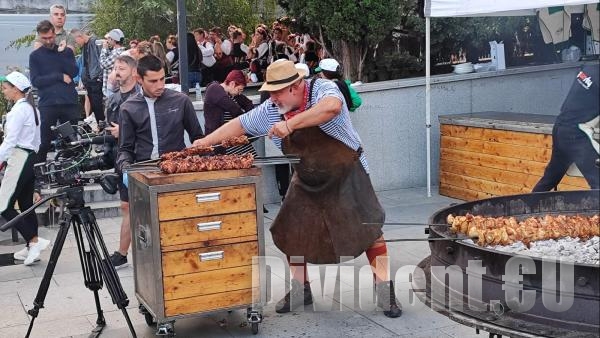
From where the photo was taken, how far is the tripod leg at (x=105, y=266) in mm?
5027

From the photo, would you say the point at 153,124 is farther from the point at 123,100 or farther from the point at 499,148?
the point at 499,148

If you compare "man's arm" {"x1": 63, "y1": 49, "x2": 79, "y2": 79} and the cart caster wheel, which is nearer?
the cart caster wheel

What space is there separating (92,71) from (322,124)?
22.6 ft

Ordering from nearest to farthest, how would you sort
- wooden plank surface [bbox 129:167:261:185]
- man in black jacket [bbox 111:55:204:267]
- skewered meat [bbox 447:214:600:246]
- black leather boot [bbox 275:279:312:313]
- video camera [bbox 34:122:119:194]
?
1. skewered meat [bbox 447:214:600:246]
2. wooden plank surface [bbox 129:167:261:185]
3. video camera [bbox 34:122:119:194]
4. black leather boot [bbox 275:279:312:313]
5. man in black jacket [bbox 111:55:204:267]

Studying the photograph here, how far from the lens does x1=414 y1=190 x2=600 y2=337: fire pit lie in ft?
10.4

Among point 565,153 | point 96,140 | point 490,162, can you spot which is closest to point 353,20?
point 490,162

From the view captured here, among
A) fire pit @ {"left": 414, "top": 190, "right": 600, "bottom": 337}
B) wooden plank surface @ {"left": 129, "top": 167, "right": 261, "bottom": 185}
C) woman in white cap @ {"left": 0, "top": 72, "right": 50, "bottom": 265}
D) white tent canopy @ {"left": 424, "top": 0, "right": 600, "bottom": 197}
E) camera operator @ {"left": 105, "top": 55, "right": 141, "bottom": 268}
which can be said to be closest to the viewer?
fire pit @ {"left": 414, "top": 190, "right": 600, "bottom": 337}

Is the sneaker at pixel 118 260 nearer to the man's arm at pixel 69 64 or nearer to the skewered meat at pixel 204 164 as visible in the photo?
the skewered meat at pixel 204 164

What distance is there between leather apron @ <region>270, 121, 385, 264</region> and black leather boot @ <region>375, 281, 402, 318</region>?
0.34 m

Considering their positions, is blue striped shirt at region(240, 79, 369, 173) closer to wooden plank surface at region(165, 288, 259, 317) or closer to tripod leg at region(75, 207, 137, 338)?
wooden plank surface at region(165, 288, 259, 317)

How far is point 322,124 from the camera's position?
5.12m

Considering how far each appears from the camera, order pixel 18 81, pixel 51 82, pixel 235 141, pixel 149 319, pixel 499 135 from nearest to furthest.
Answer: pixel 235 141 → pixel 149 319 → pixel 18 81 → pixel 499 135 → pixel 51 82

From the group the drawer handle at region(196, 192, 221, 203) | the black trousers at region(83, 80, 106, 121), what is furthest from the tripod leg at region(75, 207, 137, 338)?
the black trousers at region(83, 80, 106, 121)

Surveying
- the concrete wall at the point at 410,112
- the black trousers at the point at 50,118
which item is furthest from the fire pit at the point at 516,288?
the black trousers at the point at 50,118
